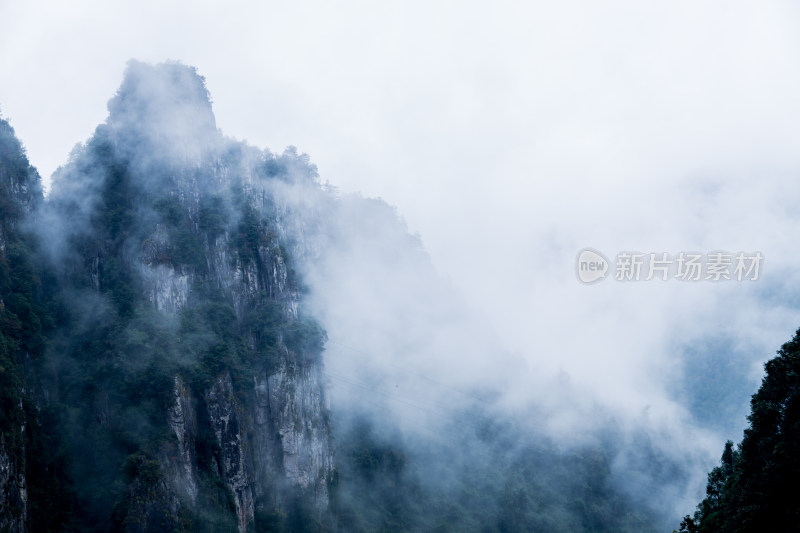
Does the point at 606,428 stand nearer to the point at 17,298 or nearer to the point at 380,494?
the point at 380,494

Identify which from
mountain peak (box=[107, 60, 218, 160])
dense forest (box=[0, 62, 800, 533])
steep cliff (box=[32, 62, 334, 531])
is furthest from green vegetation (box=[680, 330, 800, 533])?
mountain peak (box=[107, 60, 218, 160])

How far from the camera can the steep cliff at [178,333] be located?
37.0 m

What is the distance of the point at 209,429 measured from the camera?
136 ft

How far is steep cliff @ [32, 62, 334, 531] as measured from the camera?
121 feet

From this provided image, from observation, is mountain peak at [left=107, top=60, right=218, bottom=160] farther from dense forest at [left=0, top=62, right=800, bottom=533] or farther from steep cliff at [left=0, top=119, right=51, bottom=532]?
steep cliff at [left=0, top=119, right=51, bottom=532]

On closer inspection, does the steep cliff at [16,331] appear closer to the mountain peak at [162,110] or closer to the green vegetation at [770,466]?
the mountain peak at [162,110]

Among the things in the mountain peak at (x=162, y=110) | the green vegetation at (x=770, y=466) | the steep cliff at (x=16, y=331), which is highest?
the mountain peak at (x=162, y=110)

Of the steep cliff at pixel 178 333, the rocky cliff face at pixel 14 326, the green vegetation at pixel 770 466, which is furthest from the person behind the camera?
the steep cliff at pixel 178 333

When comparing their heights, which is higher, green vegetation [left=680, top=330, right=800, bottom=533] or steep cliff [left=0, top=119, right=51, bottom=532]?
steep cliff [left=0, top=119, right=51, bottom=532]

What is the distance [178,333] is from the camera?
4191 centimetres

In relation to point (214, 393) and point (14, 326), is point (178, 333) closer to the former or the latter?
point (214, 393)

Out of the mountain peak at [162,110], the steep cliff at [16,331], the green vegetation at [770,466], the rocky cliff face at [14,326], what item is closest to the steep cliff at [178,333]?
the mountain peak at [162,110]

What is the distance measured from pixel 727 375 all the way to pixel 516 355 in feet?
115

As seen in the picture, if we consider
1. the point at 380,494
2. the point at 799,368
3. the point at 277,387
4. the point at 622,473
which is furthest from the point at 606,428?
the point at 799,368
